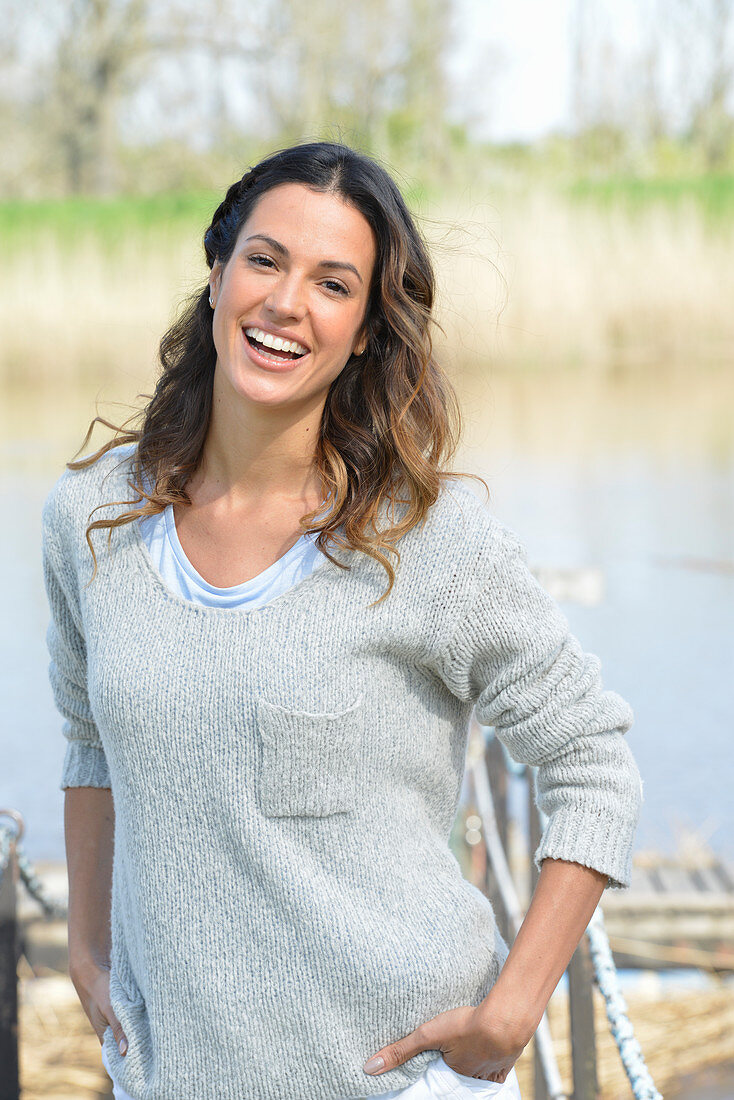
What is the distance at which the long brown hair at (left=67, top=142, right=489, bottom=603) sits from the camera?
4.50 ft

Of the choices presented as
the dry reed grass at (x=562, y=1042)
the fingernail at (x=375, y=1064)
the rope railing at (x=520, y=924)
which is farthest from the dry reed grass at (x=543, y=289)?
the fingernail at (x=375, y=1064)

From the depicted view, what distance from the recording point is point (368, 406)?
1.48m

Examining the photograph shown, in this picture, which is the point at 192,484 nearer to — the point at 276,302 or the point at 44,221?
the point at 276,302

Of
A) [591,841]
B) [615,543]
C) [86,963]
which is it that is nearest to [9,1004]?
[86,963]

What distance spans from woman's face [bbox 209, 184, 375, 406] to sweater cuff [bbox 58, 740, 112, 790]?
500 millimetres

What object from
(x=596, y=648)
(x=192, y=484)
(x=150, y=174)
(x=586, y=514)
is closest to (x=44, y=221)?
(x=586, y=514)

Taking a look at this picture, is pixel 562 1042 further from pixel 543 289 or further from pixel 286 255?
pixel 543 289

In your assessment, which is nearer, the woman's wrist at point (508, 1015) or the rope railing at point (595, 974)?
the woman's wrist at point (508, 1015)

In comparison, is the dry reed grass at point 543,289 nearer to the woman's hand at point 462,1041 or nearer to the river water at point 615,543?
the river water at point 615,543

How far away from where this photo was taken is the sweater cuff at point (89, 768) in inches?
61.1

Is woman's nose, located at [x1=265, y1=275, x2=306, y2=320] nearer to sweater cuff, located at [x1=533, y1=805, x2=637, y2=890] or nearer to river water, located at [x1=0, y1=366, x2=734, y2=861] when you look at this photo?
river water, located at [x1=0, y1=366, x2=734, y2=861]

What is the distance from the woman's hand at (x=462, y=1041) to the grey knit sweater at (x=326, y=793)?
1 centimetres

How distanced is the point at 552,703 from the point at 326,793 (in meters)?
0.25

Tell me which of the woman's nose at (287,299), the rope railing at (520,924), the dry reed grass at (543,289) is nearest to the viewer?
the woman's nose at (287,299)
